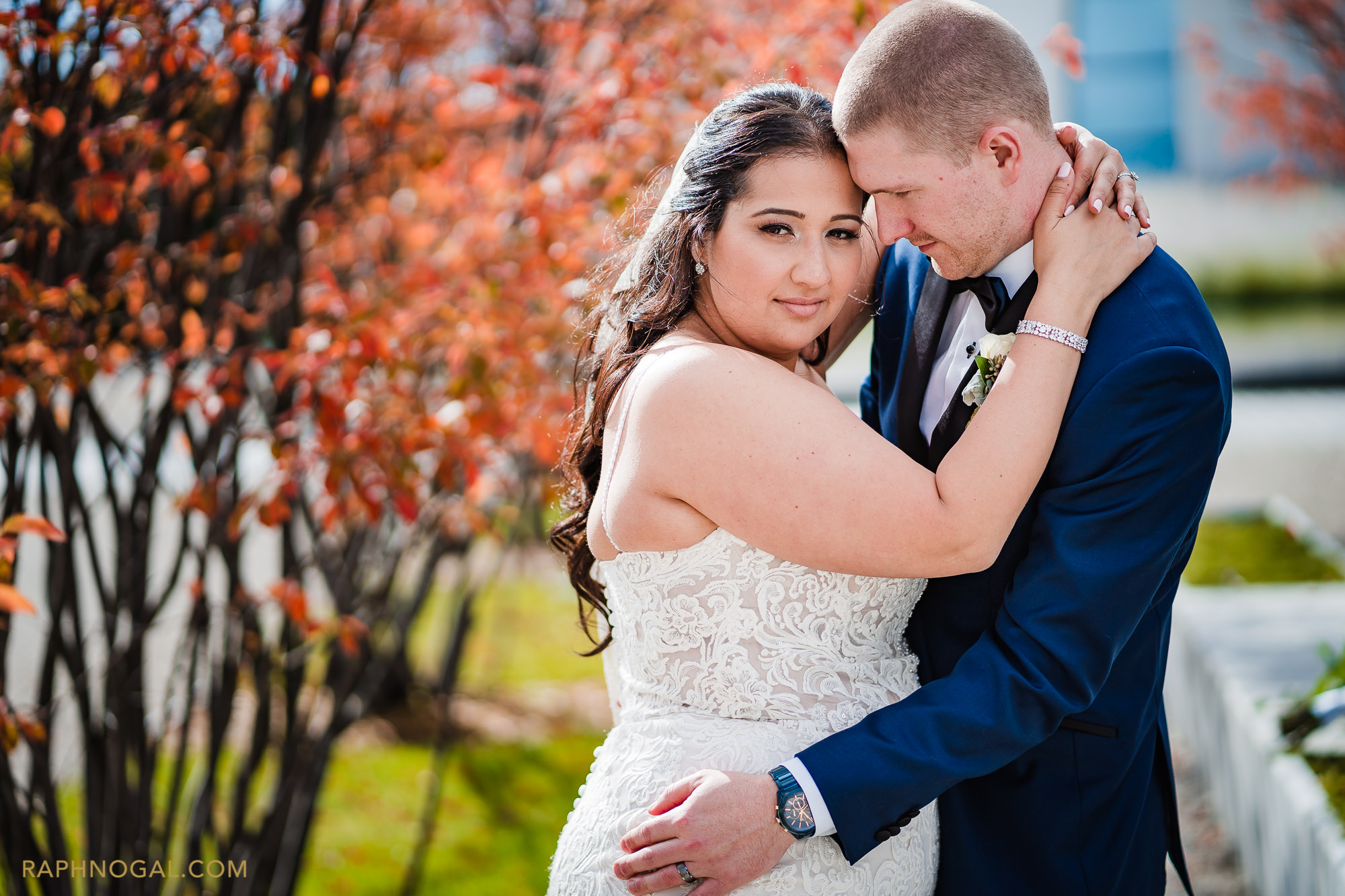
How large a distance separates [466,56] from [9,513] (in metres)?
3.60

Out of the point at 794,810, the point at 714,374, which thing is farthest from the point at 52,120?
the point at 794,810

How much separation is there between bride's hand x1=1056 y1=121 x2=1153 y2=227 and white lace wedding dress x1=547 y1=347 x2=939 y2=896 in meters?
0.80

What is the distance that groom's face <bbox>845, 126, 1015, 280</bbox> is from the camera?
197 cm

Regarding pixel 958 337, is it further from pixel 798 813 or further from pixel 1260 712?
pixel 1260 712

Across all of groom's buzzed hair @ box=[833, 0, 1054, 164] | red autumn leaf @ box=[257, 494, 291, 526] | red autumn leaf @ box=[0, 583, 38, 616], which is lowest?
red autumn leaf @ box=[257, 494, 291, 526]

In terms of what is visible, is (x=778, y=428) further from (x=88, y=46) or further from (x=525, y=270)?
(x=88, y=46)

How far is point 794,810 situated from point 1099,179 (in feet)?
4.12

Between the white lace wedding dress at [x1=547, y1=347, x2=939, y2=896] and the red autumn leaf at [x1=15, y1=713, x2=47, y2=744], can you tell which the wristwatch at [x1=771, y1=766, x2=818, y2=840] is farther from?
the red autumn leaf at [x1=15, y1=713, x2=47, y2=744]

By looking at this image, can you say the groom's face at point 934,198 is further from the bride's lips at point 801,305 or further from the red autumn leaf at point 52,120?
the red autumn leaf at point 52,120

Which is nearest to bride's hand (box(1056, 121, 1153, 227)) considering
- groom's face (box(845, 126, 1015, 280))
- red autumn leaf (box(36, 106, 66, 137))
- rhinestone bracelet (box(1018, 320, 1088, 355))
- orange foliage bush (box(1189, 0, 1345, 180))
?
groom's face (box(845, 126, 1015, 280))

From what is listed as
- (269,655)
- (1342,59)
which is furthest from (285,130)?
(1342,59)

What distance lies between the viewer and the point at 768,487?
6.09 feet

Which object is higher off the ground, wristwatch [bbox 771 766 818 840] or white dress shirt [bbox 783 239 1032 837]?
white dress shirt [bbox 783 239 1032 837]

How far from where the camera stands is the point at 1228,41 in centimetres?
1288
